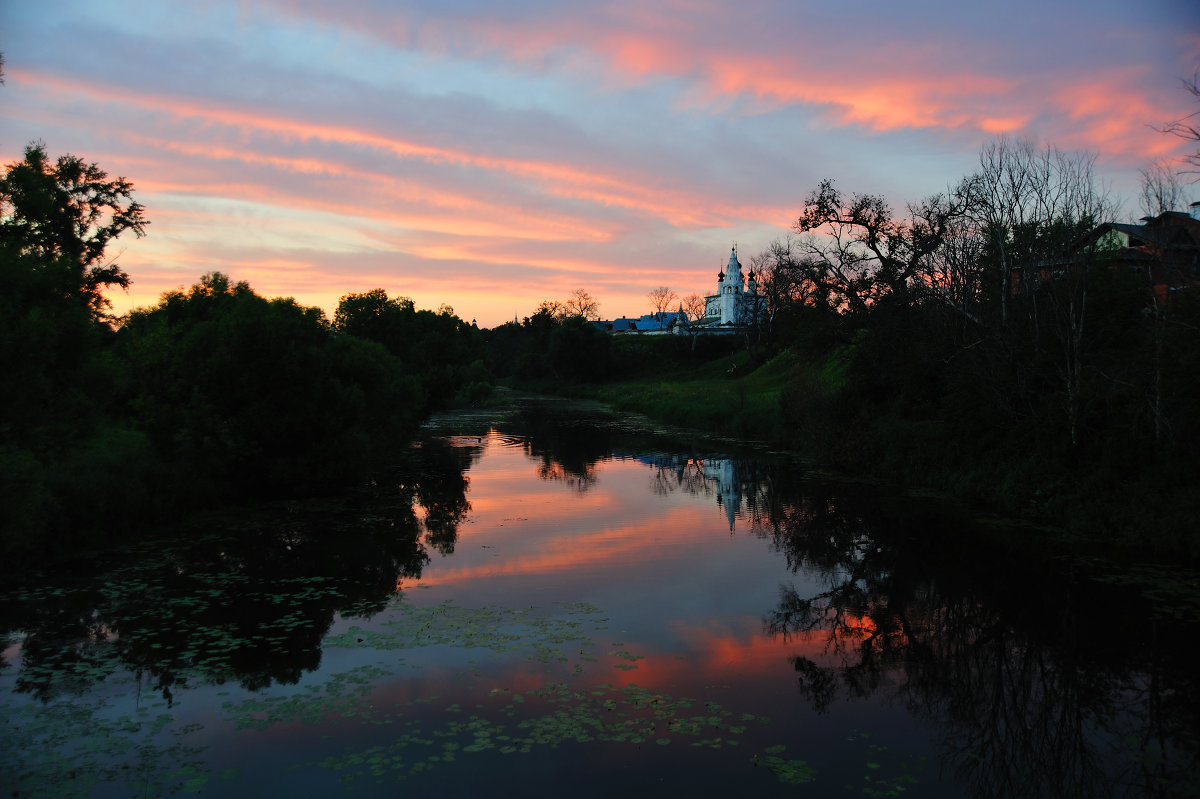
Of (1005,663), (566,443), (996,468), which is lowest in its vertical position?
(1005,663)

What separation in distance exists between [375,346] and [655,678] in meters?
24.0

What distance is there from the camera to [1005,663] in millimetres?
11203

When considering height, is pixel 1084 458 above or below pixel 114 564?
above

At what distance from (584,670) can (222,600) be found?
7.10 meters

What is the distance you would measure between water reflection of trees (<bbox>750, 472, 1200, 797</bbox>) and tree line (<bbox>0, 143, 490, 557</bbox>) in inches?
538

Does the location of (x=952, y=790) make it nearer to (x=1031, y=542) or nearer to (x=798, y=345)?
(x=1031, y=542)

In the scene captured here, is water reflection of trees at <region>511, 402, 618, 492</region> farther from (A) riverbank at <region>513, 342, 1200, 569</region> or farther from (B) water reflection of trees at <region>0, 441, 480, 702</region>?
(B) water reflection of trees at <region>0, 441, 480, 702</region>

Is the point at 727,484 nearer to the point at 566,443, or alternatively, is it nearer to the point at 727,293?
the point at 566,443

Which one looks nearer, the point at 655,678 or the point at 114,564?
the point at 655,678

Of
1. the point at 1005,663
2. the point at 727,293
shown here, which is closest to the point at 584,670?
the point at 1005,663

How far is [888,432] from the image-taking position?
27.2m

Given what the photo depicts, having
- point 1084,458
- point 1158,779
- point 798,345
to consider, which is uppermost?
point 798,345

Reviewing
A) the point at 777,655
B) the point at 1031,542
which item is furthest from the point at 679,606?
the point at 1031,542

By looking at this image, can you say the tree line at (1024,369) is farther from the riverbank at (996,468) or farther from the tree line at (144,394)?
the tree line at (144,394)
